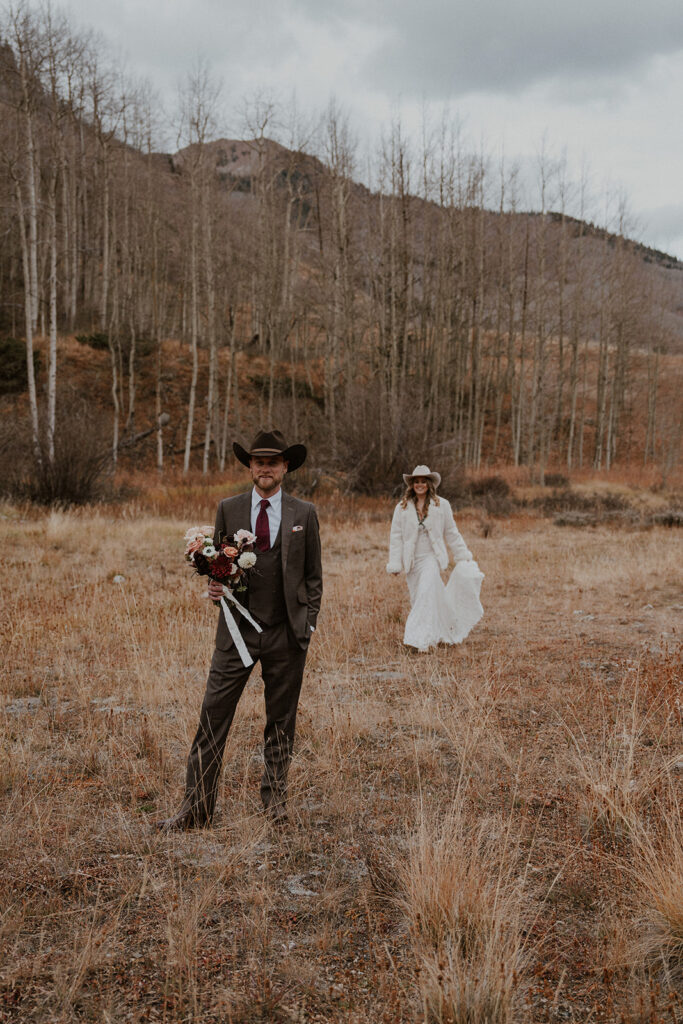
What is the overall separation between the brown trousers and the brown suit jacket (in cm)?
10

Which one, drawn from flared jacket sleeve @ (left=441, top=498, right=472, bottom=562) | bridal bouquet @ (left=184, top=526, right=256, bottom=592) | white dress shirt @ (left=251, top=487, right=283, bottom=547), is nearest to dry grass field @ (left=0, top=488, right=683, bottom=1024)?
flared jacket sleeve @ (left=441, top=498, right=472, bottom=562)

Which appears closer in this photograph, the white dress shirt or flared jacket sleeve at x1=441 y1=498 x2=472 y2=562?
the white dress shirt

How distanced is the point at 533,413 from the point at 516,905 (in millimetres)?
26026

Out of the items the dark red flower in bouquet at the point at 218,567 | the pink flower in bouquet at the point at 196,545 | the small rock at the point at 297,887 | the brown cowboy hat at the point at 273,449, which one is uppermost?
the brown cowboy hat at the point at 273,449

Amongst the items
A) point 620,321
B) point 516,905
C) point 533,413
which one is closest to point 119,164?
point 533,413

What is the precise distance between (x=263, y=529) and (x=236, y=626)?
525 millimetres

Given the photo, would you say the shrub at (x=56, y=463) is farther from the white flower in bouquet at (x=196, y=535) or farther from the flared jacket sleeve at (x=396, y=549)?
the white flower in bouquet at (x=196, y=535)

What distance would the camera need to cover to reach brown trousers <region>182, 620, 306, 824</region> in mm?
3713

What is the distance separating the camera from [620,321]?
123 feet

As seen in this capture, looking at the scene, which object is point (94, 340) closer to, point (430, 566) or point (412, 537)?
point (412, 537)

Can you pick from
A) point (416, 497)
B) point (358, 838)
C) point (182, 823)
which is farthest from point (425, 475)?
point (182, 823)

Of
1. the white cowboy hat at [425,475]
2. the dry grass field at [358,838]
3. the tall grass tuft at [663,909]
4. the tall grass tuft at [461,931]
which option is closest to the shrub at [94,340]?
the dry grass field at [358,838]

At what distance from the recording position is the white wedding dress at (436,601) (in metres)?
7.45

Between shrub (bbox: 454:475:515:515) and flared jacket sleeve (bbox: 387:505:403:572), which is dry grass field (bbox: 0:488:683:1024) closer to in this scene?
flared jacket sleeve (bbox: 387:505:403:572)
